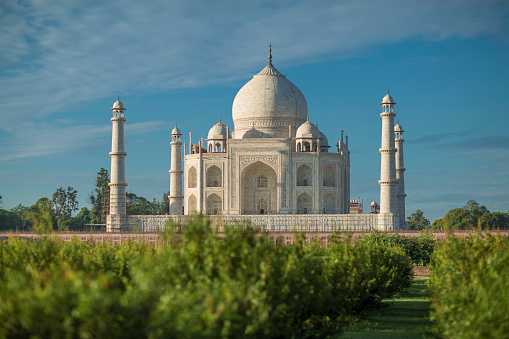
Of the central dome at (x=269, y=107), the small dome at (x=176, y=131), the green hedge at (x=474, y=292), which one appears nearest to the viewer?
the green hedge at (x=474, y=292)

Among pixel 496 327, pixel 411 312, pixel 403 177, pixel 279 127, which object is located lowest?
pixel 411 312

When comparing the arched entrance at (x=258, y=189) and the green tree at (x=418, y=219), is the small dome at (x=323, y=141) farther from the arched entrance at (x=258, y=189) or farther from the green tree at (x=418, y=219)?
the green tree at (x=418, y=219)

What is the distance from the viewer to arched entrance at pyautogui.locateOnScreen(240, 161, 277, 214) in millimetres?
29750

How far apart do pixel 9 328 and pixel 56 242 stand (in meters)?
4.55

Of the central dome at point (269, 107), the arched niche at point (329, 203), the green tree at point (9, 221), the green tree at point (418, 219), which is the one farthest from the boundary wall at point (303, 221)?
the green tree at point (418, 219)

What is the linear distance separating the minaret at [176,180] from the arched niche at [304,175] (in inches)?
240

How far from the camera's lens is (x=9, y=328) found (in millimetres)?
4594

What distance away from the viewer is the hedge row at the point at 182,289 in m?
4.49

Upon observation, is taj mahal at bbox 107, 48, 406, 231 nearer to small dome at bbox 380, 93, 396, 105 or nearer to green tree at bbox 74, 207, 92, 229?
small dome at bbox 380, 93, 396, 105

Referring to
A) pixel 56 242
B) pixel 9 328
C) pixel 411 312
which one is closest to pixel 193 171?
pixel 411 312

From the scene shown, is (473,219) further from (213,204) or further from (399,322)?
(399,322)

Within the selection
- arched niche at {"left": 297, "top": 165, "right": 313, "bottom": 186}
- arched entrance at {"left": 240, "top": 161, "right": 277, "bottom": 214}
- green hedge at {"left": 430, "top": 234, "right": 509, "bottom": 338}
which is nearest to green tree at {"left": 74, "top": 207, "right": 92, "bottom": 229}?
arched entrance at {"left": 240, "top": 161, "right": 277, "bottom": 214}

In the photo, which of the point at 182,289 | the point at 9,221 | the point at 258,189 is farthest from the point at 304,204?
the point at 182,289

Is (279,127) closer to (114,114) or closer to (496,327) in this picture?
(114,114)
